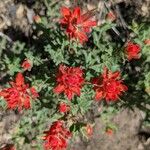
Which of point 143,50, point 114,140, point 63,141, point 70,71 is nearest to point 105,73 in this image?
point 70,71

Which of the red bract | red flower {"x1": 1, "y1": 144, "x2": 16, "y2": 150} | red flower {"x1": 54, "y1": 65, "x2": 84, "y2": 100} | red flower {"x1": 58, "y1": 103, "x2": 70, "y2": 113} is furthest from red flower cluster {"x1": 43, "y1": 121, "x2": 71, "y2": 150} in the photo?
red flower {"x1": 1, "y1": 144, "x2": 16, "y2": 150}

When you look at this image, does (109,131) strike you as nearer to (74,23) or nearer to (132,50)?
(132,50)

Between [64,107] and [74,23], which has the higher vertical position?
[74,23]

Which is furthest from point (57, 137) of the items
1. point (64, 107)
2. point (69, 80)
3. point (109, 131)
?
point (109, 131)

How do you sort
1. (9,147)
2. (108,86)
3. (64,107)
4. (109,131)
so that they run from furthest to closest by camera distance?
(109,131), (9,147), (64,107), (108,86)

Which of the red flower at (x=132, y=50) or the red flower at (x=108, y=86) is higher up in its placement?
the red flower at (x=132, y=50)

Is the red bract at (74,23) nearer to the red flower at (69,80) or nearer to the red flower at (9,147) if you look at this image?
the red flower at (69,80)

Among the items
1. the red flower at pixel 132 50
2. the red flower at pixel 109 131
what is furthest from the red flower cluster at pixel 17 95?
the red flower at pixel 109 131

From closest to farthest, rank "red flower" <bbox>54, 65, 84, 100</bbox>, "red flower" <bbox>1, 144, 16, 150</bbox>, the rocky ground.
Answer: "red flower" <bbox>54, 65, 84, 100</bbox> < "red flower" <bbox>1, 144, 16, 150</bbox> < the rocky ground

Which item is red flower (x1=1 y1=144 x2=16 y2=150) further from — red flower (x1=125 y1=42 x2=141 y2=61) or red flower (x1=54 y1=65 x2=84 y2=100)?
red flower (x1=125 y1=42 x2=141 y2=61)
